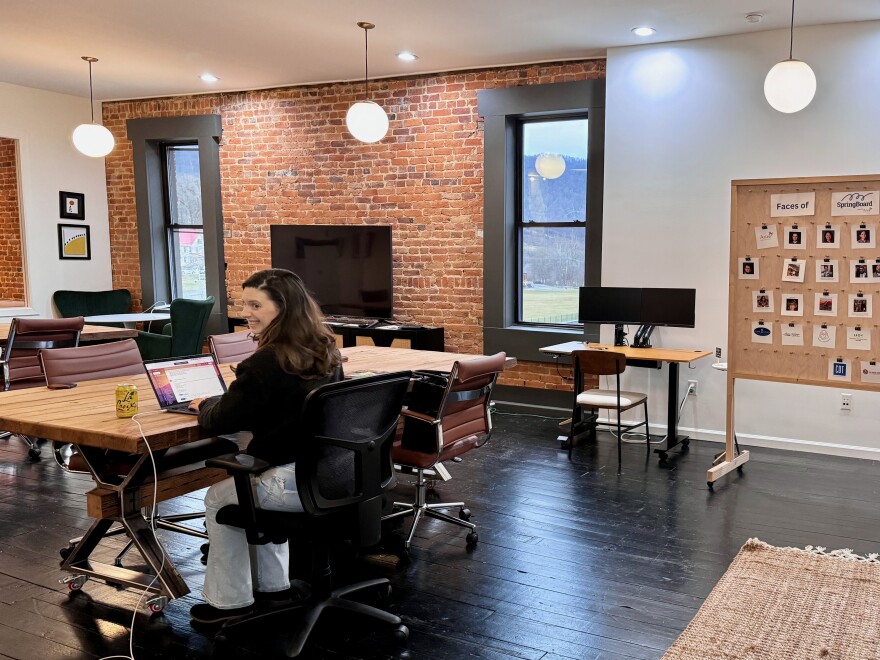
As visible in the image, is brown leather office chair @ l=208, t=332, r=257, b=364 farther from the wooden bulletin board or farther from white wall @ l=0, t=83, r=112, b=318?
white wall @ l=0, t=83, r=112, b=318

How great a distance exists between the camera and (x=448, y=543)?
3889mm

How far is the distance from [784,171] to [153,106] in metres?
6.31

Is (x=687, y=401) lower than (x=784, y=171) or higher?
lower

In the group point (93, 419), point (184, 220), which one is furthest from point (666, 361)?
point (184, 220)

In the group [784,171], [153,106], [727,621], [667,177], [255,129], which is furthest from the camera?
[153,106]

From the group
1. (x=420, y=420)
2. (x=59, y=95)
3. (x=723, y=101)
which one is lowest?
(x=420, y=420)

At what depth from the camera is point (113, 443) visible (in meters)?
2.76

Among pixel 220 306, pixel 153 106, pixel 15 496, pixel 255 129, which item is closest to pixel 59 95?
pixel 153 106

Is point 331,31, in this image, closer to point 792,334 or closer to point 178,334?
point 178,334

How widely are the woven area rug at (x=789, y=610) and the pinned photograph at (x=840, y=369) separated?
47.4 inches

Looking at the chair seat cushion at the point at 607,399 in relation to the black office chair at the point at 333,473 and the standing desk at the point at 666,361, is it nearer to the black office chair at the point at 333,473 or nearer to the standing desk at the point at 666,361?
the standing desk at the point at 666,361

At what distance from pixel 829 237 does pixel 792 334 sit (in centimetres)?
60

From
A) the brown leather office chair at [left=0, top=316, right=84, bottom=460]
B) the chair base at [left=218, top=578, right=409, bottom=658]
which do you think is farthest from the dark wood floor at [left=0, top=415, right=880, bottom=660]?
the brown leather office chair at [left=0, top=316, right=84, bottom=460]

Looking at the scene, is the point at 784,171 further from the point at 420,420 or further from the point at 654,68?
the point at 420,420
